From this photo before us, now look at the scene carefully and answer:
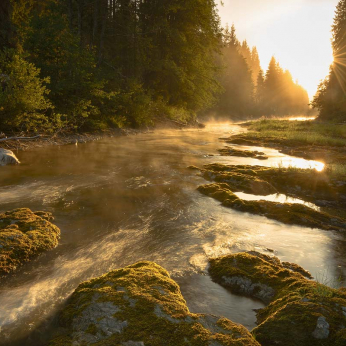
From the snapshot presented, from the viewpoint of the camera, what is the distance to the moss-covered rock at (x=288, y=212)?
23.8ft

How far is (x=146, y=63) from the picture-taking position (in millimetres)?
28562

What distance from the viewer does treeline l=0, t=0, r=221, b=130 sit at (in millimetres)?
16391

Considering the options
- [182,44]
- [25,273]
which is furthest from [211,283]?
[182,44]

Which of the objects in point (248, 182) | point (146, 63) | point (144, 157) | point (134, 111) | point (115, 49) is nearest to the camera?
point (248, 182)

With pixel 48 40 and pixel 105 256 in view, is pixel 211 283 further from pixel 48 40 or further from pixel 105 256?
pixel 48 40

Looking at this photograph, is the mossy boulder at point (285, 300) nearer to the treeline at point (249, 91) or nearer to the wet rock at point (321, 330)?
the wet rock at point (321, 330)

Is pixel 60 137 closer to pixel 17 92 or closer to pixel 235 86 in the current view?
pixel 17 92

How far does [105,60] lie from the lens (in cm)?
2659

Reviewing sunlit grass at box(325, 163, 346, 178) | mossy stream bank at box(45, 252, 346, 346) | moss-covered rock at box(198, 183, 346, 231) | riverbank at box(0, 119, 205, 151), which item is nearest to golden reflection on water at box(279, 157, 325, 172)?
sunlit grass at box(325, 163, 346, 178)

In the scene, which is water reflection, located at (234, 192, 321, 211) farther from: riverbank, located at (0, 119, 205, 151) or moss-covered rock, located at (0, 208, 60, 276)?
riverbank, located at (0, 119, 205, 151)

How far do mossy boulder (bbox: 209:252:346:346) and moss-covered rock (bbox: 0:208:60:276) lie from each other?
123 inches

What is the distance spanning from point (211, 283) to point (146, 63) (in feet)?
89.2

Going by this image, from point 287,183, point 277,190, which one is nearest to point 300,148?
point 287,183

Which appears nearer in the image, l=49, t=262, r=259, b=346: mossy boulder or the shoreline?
l=49, t=262, r=259, b=346: mossy boulder
